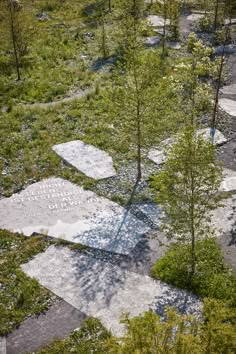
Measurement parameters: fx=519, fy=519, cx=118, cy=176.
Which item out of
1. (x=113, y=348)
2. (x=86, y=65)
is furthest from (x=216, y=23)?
(x=113, y=348)

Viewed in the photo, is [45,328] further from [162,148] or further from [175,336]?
[162,148]

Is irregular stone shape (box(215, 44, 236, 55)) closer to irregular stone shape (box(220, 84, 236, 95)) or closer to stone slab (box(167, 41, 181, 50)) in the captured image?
stone slab (box(167, 41, 181, 50))

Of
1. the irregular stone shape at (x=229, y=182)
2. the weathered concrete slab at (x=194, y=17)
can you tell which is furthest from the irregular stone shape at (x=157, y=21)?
the irregular stone shape at (x=229, y=182)

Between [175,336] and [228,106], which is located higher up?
[175,336]

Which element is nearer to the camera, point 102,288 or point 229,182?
point 102,288

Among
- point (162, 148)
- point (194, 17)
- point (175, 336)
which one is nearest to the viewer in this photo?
point (175, 336)

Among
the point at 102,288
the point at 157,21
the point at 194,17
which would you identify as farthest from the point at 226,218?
the point at 194,17

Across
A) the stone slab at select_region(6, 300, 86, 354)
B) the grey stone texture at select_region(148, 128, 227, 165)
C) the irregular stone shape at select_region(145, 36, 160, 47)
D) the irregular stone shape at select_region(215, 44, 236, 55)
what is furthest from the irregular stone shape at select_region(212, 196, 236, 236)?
the irregular stone shape at select_region(145, 36, 160, 47)

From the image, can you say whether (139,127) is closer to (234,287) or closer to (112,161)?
(112,161)
